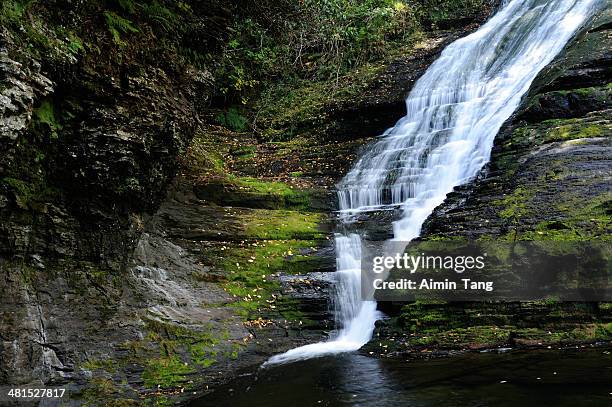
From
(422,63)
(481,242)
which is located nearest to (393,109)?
(422,63)

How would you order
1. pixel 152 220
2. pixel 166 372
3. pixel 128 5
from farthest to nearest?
pixel 152 220 → pixel 128 5 → pixel 166 372

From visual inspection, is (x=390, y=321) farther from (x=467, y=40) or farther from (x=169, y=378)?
(x=467, y=40)

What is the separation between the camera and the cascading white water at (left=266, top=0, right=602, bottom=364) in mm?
10406

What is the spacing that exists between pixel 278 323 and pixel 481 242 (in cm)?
409

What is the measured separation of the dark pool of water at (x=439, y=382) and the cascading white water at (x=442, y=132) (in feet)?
3.88

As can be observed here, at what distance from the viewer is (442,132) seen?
14.8 m

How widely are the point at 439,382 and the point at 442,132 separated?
970 cm

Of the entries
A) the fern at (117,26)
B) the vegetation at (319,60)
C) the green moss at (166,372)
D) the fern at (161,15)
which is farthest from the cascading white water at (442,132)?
the fern at (117,26)

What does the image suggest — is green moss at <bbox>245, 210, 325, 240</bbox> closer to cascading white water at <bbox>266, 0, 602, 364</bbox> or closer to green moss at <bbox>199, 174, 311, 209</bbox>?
green moss at <bbox>199, 174, 311, 209</bbox>

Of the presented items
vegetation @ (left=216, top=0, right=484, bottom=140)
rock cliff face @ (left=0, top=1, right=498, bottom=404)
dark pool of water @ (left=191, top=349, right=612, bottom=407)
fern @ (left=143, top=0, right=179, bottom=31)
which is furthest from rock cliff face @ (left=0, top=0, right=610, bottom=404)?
vegetation @ (left=216, top=0, right=484, bottom=140)

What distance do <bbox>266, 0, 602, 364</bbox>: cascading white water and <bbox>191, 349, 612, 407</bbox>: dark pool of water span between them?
1182 millimetres

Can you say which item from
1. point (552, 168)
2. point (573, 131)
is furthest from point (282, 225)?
point (573, 131)

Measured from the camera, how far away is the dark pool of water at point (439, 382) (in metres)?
5.74

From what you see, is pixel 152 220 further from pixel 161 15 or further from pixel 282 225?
pixel 161 15
